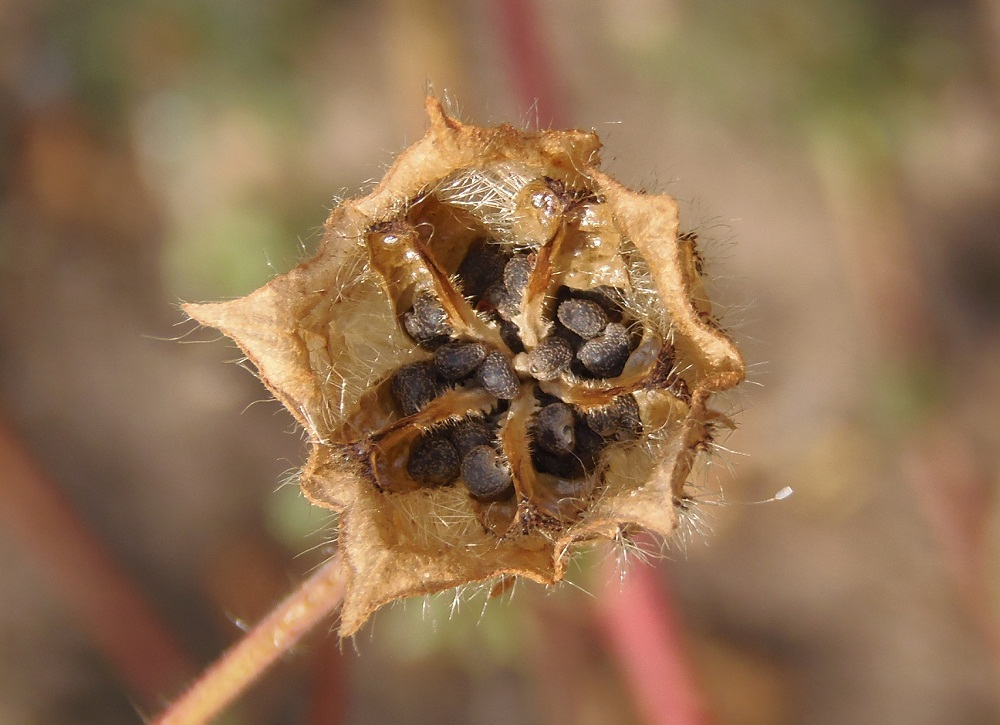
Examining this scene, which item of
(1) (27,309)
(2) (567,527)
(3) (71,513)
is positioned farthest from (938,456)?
(1) (27,309)

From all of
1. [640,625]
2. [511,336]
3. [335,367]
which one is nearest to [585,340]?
[511,336]

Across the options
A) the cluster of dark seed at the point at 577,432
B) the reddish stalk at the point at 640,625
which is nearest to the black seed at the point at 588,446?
the cluster of dark seed at the point at 577,432

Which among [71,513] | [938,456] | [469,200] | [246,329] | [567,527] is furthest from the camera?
[938,456]

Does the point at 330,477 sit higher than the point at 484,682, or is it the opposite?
the point at 330,477

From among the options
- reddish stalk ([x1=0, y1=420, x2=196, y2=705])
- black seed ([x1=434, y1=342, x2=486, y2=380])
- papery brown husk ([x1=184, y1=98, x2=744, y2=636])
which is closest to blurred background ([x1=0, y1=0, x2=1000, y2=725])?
reddish stalk ([x1=0, y1=420, x2=196, y2=705])

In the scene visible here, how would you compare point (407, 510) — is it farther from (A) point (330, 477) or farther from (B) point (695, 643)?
(B) point (695, 643)

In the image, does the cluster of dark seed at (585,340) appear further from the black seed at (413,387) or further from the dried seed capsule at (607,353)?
the black seed at (413,387)

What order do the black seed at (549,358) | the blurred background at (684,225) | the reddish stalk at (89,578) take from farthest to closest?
the blurred background at (684,225)
the reddish stalk at (89,578)
the black seed at (549,358)
